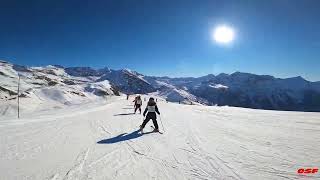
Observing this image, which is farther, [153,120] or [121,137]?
[153,120]

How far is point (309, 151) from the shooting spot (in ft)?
29.0

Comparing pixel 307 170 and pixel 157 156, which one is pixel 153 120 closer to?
pixel 157 156

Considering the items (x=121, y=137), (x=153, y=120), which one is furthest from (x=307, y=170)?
(x=153, y=120)

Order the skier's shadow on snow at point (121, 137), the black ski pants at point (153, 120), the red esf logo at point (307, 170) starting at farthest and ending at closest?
the black ski pants at point (153, 120) < the skier's shadow on snow at point (121, 137) < the red esf logo at point (307, 170)

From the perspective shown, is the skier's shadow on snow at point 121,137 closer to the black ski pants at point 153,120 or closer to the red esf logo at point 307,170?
the black ski pants at point 153,120

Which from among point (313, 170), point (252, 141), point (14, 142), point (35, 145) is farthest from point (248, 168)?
point (14, 142)

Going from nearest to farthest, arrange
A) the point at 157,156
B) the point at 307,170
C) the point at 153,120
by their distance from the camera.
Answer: the point at 307,170, the point at 157,156, the point at 153,120

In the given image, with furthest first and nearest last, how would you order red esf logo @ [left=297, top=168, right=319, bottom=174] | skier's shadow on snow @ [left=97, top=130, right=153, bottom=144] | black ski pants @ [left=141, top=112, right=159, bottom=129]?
black ski pants @ [left=141, top=112, right=159, bottom=129]
skier's shadow on snow @ [left=97, top=130, right=153, bottom=144]
red esf logo @ [left=297, top=168, right=319, bottom=174]

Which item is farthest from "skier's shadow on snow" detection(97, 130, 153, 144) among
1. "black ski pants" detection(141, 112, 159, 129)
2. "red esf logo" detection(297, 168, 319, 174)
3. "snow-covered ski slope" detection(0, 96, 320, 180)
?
"red esf logo" detection(297, 168, 319, 174)

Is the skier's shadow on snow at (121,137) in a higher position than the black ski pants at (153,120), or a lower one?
lower

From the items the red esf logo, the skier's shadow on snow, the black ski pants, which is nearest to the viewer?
the red esf logo

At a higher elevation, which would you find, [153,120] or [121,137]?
[153,120]

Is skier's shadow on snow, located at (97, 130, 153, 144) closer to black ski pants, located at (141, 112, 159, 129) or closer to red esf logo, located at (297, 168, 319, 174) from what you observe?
black ski pants, located at (141, 112, 159, 129)

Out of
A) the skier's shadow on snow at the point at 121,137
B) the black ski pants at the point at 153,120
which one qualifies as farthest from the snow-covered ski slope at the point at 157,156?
the black ski pants at the point at 153,120
